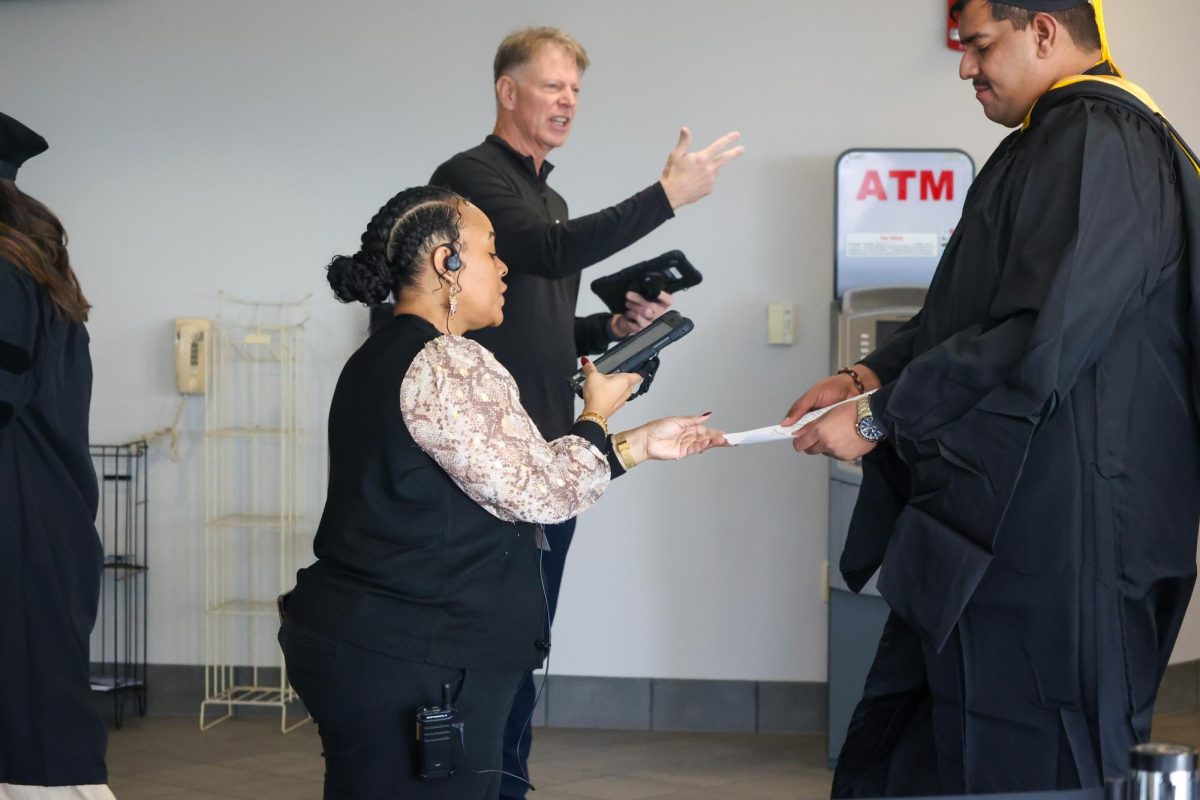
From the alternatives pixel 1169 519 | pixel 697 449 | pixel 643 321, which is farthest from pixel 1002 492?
pixel 643 321

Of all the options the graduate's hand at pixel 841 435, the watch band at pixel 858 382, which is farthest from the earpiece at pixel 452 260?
the watch band at pixel 858 382

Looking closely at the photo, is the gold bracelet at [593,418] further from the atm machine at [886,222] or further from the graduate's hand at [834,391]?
the atm machine at [886,222]


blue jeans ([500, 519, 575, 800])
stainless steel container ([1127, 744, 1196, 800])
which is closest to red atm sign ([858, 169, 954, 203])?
blue jeans ([500, 519, 575, 800])

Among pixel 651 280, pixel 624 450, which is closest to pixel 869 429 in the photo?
pixel 624 450

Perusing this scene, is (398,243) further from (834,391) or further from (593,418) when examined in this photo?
(834,391)

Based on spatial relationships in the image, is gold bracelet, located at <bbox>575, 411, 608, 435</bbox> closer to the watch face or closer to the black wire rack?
the watch face

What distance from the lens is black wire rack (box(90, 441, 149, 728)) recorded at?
16.5 ft

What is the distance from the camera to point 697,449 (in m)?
2.51

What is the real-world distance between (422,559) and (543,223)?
104 cm

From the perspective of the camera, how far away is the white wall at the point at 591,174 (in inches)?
185

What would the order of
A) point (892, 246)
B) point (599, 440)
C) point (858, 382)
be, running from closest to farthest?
point (599, 440), point (858, 382), point (892, 246)

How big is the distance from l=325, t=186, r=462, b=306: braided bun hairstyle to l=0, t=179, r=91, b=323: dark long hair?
801mm

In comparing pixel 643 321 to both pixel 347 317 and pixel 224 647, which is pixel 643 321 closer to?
pixel 347 317

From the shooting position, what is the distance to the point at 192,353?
4.89m
